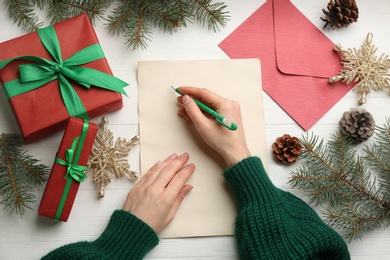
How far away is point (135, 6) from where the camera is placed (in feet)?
3.64

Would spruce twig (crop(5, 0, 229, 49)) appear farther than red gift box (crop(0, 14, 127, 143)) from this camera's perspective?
Yes

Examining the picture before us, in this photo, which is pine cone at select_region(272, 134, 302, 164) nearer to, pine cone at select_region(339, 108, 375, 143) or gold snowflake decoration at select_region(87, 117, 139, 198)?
pine cone at select_region(339, 108, 375, 143)

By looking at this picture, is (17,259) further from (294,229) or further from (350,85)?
(350,85)

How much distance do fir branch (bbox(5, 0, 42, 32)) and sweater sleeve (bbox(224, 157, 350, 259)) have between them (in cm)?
60

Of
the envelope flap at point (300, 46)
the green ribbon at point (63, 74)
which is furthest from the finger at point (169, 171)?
the envelope flap at point (300, 46)

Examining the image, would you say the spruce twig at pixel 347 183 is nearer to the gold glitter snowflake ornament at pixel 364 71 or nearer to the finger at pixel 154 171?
the gold glitter snowflake ornament at pixel 364 71

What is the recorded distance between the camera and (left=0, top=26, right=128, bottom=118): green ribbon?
984mm

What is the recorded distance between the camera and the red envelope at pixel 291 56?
1.13m

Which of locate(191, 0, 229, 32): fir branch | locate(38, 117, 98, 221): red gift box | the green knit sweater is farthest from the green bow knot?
locate(191, 0, 229, 32): fir branch

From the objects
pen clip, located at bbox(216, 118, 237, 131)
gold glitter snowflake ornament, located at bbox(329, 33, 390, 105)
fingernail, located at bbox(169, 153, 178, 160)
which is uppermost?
gold glitter snowflake ornament, located at bbox(329, 33, 390, 105)

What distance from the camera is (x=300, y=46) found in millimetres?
1147

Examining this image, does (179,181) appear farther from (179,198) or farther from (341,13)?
(341,13)

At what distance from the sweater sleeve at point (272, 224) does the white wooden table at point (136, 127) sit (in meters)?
0.06

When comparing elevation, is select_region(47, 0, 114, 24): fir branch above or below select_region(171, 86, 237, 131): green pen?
above
